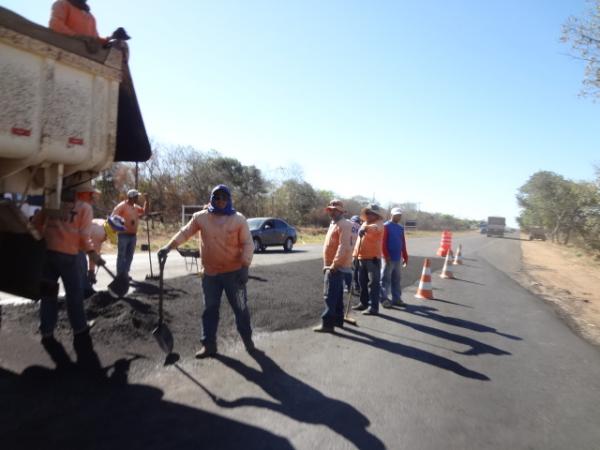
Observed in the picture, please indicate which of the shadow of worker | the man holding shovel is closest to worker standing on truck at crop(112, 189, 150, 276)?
the man holding shovel

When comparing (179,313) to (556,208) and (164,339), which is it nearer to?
(164,339)

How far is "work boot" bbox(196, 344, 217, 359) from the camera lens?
471cm

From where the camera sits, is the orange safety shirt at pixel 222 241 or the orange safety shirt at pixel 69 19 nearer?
the orange safety shirt at pixel 69 19

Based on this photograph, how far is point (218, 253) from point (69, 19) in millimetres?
2579

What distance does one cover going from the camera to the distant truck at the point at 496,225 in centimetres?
6366

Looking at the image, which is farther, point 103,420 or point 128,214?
point 128,214

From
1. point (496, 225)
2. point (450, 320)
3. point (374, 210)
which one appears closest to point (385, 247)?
point (374, 210)

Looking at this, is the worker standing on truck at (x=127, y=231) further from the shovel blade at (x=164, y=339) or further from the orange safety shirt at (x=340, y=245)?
the orange safety shirt at (x=340, y=245)

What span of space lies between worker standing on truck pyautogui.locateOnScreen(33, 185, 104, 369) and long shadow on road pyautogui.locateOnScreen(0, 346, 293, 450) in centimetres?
65

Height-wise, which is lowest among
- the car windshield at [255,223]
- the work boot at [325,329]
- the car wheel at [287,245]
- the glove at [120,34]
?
the car wheel at [287,245]

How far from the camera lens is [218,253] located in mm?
4812

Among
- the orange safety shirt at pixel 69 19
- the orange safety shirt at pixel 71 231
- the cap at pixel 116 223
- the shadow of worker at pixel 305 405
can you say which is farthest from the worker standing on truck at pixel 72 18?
the cap at pixel 116 223

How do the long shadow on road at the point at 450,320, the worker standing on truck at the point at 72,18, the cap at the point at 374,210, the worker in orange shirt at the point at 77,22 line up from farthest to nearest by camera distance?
the cap at the point at 374,210, the long shadow on road at the point at 450,320, the worker standing on truck at the point at 72,18, the worker in orange shirt at the point at 77,22

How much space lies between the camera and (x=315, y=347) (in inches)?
216
